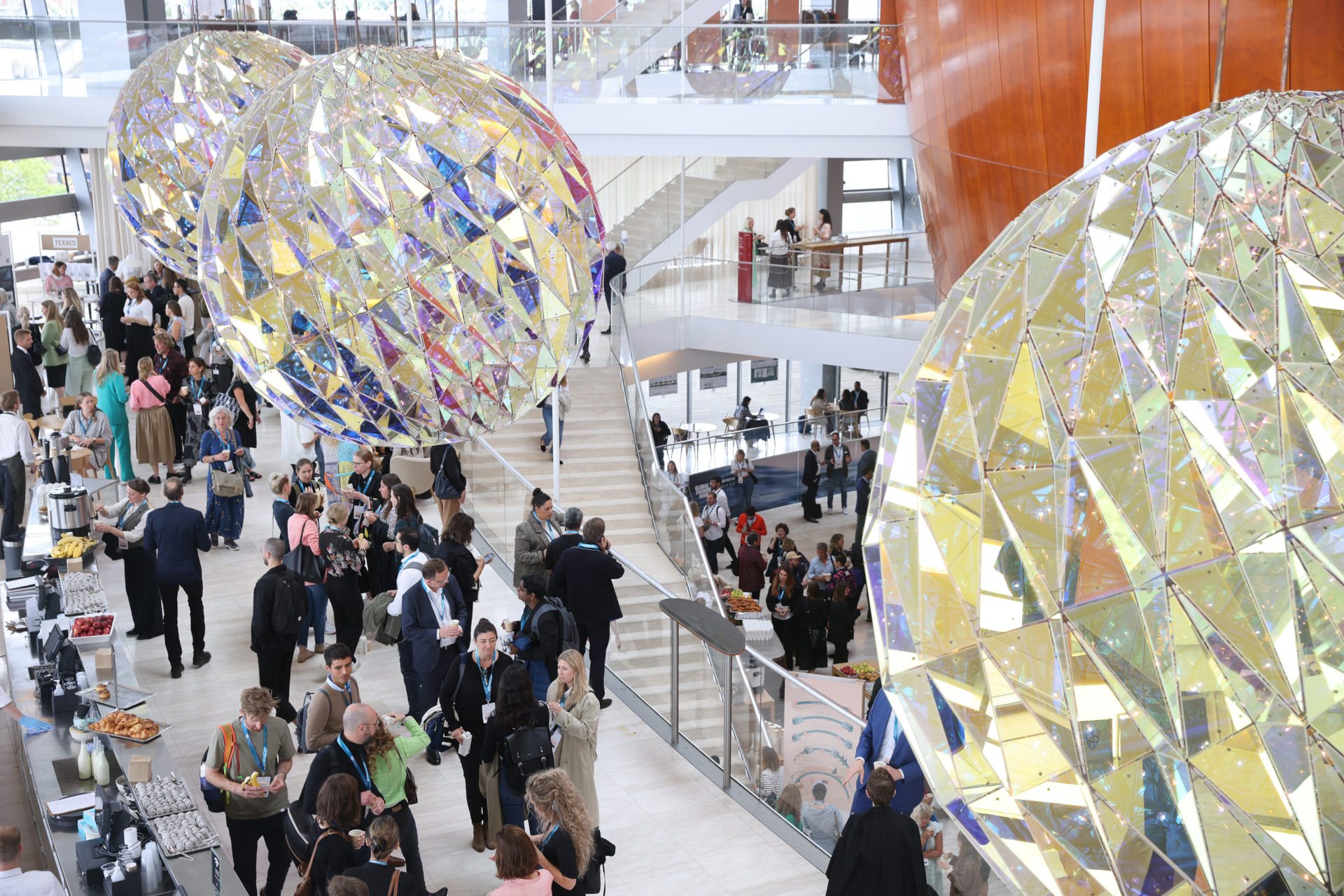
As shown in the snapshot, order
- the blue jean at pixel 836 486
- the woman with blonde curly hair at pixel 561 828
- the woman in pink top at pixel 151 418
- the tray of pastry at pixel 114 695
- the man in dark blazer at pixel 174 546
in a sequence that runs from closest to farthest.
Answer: the woman with blonde curly hair at pixel 561 828 → the tray of pastry at pixel 114 695 → the man in dark blazer at pixel 174 546 → the woman in pink top at pixel 151 418 → the blue jean at pixel 836 486

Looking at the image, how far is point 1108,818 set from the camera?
1.44 m

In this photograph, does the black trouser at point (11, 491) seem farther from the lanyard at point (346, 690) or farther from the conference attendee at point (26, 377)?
the lanyard at point (346, 690)

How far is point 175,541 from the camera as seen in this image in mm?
8602

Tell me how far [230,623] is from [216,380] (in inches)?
182

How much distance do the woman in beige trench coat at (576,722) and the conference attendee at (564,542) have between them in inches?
70.5

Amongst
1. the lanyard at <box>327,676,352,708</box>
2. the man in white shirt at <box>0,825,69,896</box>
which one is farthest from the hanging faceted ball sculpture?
the man in white shirt at <box>0,825,69,896</box>

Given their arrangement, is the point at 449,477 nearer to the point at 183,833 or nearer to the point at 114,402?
the point at 114,402

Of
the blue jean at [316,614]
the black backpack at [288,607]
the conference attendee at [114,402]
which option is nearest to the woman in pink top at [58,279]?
the conference attendee at [114,402]

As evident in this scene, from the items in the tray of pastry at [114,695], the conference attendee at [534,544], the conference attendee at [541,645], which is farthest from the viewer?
the conference attendee at [534,544]

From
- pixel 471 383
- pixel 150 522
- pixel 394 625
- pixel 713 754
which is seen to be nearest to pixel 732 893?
pixel 713 754

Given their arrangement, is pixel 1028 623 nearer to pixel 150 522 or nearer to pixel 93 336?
pixel 150 522

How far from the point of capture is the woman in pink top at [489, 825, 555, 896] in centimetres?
470

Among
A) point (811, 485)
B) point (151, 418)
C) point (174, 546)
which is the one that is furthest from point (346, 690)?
point (811, 485)

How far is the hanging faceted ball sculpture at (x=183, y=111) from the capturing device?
600 cm
